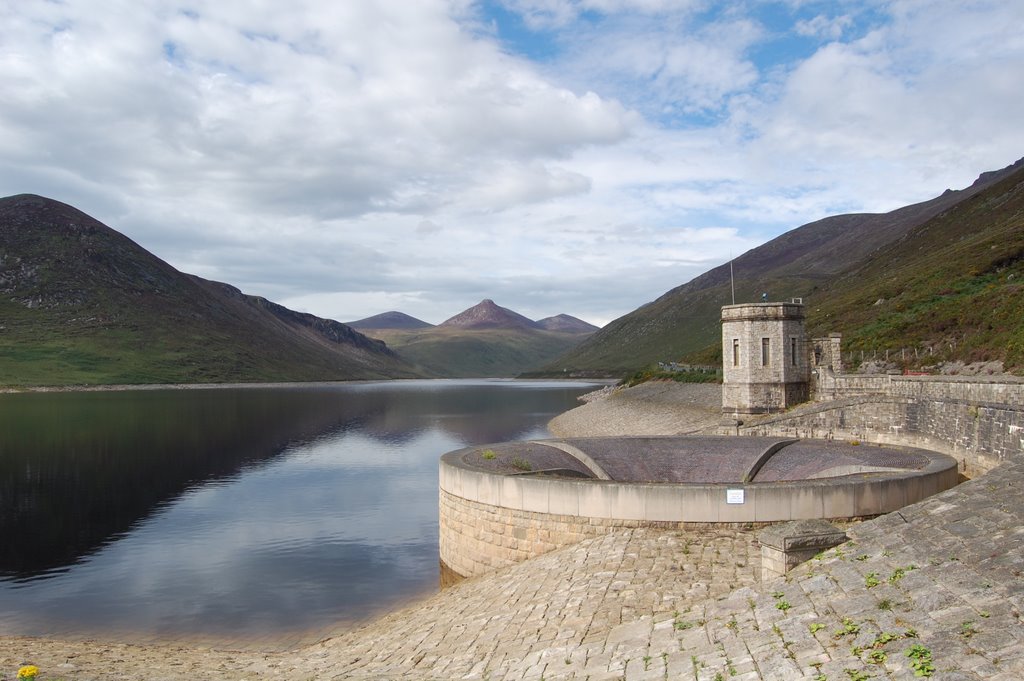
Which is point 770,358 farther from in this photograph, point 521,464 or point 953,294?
point 953,294

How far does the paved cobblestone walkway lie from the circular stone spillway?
68 centimetres

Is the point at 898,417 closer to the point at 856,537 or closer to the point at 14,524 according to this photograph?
the point at 856,537

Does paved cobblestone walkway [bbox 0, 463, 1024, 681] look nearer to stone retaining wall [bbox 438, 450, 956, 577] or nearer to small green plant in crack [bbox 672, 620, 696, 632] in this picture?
small green plant in crack [bbox 672, 620, 696, 632]

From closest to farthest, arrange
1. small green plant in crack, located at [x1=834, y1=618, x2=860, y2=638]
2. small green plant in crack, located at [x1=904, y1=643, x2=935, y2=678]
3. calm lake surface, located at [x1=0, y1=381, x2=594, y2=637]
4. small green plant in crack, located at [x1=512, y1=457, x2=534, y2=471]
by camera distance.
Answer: small green plant in crack, located at [x1=904, y1=643, x2=935, y2=678], small green plant in crack, located at [x1=834, y1=618, x2=860, y2=638], calm lake surface, located at [x1=0, y1=381, x2=594, y2=637], small green plant in crack, located at [x1=512, y1=457, x2=534, y2=471]

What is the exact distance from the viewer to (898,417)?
98.6ft

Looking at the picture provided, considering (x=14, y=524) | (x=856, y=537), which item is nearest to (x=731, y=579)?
(x=856, y=537)

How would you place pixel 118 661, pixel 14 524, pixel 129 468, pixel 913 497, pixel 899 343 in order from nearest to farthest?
pixel 118 661 < pixel 913 497 < pixel 14 524 < pixel 129 468 < pixel 899 343

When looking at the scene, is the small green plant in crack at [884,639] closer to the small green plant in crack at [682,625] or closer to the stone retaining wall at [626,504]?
the small green plant in crack at [682,625]

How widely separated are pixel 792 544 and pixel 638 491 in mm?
6255

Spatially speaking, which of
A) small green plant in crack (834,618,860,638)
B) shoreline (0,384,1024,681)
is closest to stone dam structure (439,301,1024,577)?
shoreline (0,384,1024,681)

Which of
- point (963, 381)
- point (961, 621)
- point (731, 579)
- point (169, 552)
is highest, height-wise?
point (963, 381)

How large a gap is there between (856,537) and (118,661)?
56.6ft

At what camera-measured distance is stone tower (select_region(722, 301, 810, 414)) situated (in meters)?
38.4

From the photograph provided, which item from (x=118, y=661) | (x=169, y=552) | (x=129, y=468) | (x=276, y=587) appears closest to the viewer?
(x=118, y=661)
